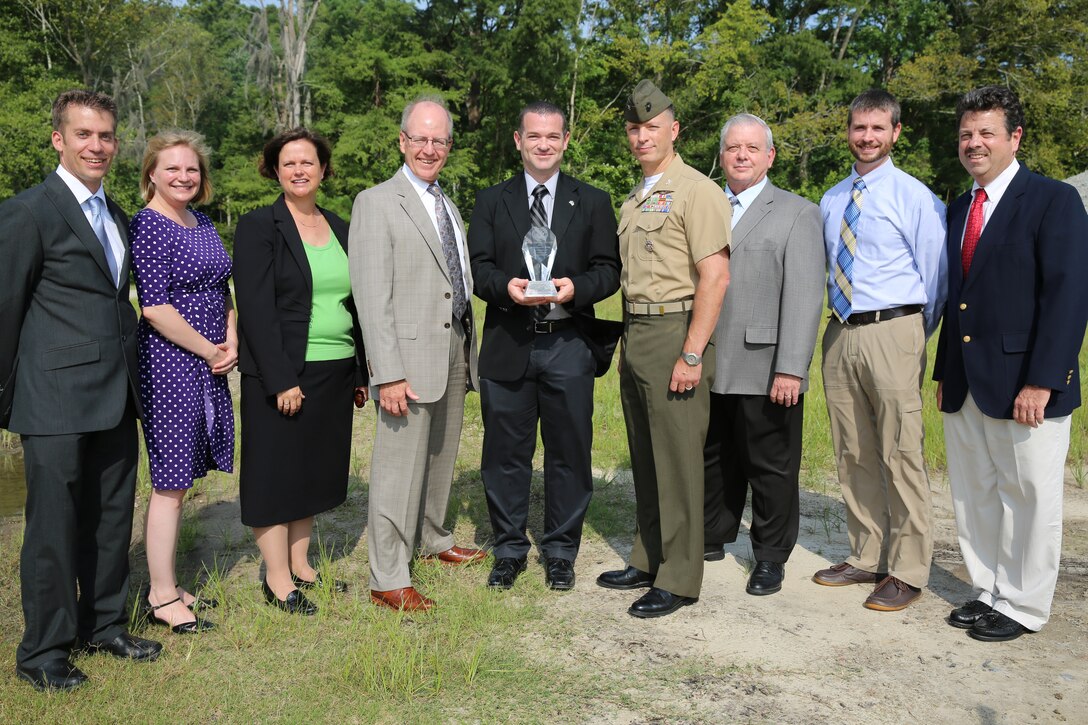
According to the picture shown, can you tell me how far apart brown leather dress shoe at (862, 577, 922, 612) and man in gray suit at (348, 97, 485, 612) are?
2096mm

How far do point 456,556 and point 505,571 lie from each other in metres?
0.40

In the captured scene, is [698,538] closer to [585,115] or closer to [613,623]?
[613,623]

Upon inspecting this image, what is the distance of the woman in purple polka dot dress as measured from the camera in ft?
12.3

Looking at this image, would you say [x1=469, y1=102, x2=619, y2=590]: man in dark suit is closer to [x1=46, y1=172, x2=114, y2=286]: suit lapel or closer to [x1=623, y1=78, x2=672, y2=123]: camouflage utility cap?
[x1=623, y1=78, x2=672, y2=123]: camouflage utility cap

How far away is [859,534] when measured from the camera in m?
4.48

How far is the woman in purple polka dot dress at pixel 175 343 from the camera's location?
3744 millimetres

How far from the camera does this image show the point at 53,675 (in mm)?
3346

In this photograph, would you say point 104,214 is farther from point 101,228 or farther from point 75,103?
point 75,103

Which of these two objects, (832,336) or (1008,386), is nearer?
(1008,386)

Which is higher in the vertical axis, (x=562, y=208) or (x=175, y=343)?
(x=562, y=208)

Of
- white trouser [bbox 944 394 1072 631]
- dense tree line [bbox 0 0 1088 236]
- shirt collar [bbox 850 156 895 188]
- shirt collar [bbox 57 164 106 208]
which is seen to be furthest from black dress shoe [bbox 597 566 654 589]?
dense tree line [bbox 0 0 1088 236]

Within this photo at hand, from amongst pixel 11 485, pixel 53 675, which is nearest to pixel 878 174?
pixel 53 675

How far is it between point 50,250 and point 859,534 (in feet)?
12.7

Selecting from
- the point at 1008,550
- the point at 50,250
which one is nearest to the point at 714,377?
the point at 1008,550
